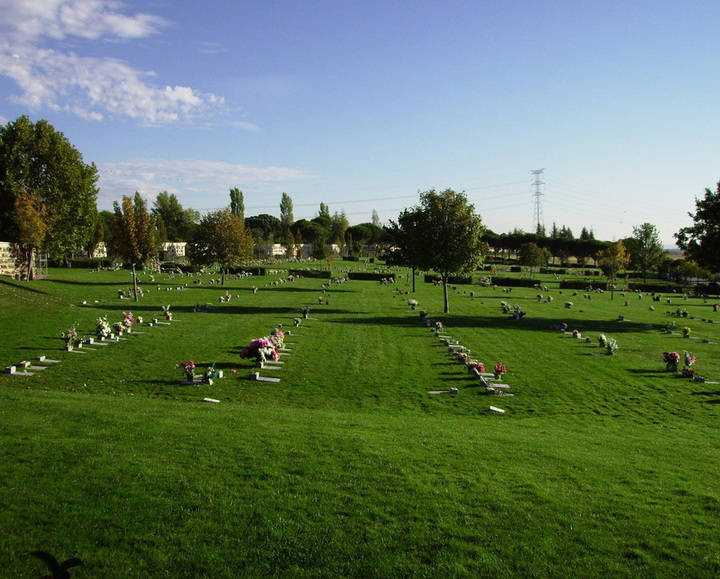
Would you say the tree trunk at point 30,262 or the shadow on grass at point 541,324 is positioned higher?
the tree trunk at point 30,262

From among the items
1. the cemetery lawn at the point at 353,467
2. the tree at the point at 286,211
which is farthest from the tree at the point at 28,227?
the tree at the point at 286,211

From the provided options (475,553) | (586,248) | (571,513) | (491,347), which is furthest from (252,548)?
(586,248)

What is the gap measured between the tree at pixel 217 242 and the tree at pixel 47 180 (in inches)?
526

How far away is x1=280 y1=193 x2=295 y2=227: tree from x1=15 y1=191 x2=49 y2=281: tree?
139m

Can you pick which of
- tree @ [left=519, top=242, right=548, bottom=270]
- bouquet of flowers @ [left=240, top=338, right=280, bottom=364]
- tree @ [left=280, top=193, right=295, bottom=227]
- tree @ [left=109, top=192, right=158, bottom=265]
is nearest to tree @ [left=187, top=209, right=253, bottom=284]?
tree @ [left=109, top=192, right=158, bottom=265]

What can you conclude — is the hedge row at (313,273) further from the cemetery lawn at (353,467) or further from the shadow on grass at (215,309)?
the cemetery lawn at (353,467)

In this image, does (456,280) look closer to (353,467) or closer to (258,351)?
(258,351)

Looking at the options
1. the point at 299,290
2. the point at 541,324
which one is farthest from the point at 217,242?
the point at 541,324

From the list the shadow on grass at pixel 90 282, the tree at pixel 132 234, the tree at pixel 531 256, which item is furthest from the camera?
the tree at pixel 531 256

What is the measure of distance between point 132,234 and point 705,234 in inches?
1708

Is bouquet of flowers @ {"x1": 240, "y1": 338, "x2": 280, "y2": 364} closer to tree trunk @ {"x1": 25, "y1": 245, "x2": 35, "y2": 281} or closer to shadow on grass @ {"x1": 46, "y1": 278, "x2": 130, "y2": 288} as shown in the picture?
shadow on grass @ {"x1": 46, "y1": 278, "x2": 130, "y2": 288}

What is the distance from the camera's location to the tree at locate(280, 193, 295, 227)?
7687 inches

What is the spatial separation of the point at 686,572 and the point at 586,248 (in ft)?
479

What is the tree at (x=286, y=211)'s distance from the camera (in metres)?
195
